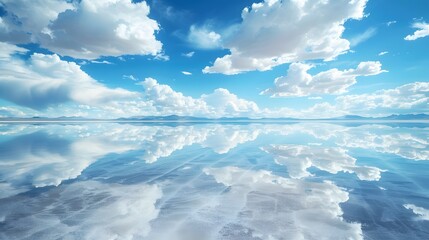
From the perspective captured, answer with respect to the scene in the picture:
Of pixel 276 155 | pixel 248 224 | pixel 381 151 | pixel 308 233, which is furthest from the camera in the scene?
pixel 381 151

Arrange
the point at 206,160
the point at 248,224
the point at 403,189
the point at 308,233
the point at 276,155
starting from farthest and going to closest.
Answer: the point at 276,155 → the point at 206,160 → the point at 403,189 → the point at 248,224 → the point at 308,233

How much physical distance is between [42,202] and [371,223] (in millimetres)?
13601

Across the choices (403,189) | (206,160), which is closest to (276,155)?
(206,160)

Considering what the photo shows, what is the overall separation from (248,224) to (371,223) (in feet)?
14.9

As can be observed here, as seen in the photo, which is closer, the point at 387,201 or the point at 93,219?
the point at 93,219

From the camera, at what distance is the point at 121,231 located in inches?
323

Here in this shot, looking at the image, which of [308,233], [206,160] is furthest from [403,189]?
[206,160]

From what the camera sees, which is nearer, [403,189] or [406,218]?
[406,218]

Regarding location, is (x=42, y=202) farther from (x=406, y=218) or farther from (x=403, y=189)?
(x=403, y=189)

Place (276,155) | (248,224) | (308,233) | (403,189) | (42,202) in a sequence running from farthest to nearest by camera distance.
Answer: (276,155)
(403,189)
(42,202)
(248,224)
(308,233)

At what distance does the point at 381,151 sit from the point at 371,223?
19942mm

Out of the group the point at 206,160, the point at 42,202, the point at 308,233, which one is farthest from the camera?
the point at 206,160

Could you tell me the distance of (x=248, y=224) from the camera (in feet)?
28.8

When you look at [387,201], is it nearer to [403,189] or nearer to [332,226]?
[403,189]
